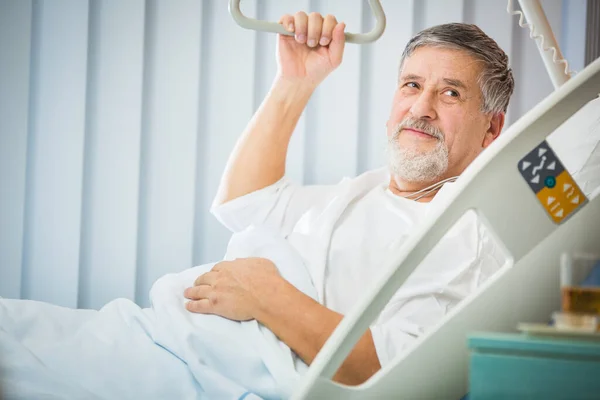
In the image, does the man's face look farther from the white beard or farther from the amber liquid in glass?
the amber liquid in glass

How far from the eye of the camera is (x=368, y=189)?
1.95m

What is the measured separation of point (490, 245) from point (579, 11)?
1.14 meters

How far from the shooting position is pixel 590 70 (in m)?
1.13

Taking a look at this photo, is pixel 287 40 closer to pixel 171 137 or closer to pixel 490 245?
pixel 171 137

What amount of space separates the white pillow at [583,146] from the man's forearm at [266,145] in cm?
69

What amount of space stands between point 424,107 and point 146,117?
97 cm

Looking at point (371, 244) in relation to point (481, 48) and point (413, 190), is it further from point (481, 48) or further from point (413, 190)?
point (481, 48)

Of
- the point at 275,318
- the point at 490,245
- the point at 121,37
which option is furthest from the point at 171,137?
the point at 490,245

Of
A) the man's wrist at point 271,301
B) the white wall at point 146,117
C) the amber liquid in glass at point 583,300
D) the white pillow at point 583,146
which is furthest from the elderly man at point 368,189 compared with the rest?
the amber liquid in glass at point 583,300

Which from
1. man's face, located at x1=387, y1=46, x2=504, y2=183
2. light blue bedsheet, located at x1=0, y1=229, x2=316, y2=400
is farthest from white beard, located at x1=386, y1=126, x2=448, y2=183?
light blue bedsheet, located at x1=0, y1=229, x2=316, y2=400

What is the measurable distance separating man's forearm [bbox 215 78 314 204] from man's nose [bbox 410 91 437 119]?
0.30 meters

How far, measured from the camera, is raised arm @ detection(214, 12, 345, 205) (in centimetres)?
196

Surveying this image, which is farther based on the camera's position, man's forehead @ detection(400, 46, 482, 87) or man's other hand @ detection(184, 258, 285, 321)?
man's forehead @ detection(400, 46, 482, 87)

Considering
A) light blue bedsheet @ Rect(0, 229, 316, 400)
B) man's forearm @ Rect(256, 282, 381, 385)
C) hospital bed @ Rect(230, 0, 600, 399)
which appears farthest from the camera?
man's forearm @ Rect(256, 282, 381, 385)
